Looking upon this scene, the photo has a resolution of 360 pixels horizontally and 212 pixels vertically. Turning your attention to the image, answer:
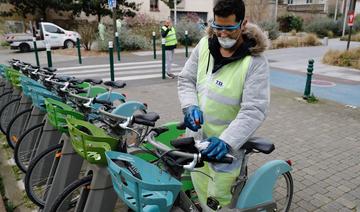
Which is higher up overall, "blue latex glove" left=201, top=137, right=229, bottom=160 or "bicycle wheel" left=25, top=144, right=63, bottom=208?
"blue latex glove" left=201, top=137, right=229, bottom=160

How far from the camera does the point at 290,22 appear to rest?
37.8 metres

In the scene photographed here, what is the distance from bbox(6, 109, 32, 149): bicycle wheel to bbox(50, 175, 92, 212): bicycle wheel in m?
2.15

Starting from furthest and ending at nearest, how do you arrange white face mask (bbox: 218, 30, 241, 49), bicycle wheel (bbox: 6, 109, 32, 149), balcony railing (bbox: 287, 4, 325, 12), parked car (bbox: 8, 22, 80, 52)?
balcony railing (bbox: 287, 4, 325, 12) < parked car (bbox: 8, 22, 80, 52) < bicycle wheel (bbox: 6, 109, 32, 149) < white face mask (bbox: 218, 30, 241, 49)

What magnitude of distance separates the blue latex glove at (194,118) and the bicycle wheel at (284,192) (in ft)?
3.84

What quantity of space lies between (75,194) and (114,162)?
3.23 feet

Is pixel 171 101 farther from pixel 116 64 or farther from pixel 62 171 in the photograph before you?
pixel 116 64

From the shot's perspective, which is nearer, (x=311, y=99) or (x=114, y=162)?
(x=114, y=162)

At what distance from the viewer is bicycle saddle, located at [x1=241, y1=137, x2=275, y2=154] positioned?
7.54 ft

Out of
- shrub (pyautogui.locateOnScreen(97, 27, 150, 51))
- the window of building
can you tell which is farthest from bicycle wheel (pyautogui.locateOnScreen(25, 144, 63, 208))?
the window of building

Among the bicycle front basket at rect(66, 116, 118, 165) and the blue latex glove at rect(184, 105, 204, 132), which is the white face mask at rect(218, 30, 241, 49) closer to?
the blue latex glove at rect(184, 105, 204, 132)

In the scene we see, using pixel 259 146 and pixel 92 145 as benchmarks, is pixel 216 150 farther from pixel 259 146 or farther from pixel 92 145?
pixel 92 145

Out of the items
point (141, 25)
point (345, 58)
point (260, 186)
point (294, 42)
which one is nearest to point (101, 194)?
point (260, 186)

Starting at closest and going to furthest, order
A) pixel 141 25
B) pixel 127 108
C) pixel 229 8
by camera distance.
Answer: pixel 229 8 → pixel 127 108 → pixel 141 25

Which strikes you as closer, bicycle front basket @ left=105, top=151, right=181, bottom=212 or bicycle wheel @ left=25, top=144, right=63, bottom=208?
bicycle front basket @ left=105, top=151, right=181, bottom=212
